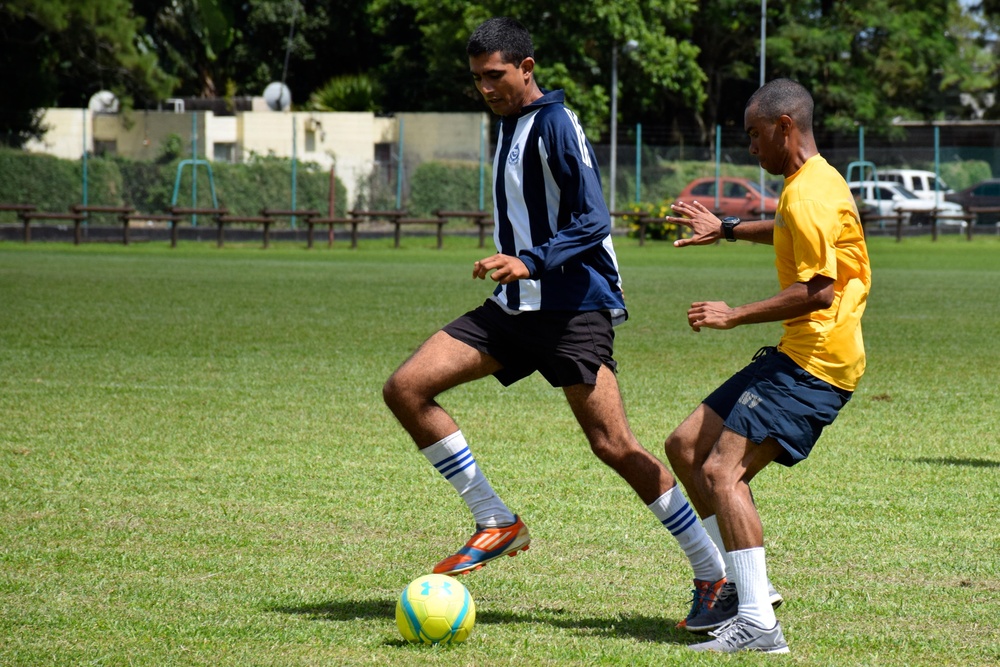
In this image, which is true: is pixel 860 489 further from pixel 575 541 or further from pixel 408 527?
pixel 408 527

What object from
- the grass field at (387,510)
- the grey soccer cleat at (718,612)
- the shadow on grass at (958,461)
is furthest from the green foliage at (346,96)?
the grey soccer cleat at (718,612)

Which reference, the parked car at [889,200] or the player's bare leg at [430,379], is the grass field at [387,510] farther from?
the parked car at [889,200]

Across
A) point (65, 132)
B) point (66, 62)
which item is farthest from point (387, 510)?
point (66, 62)

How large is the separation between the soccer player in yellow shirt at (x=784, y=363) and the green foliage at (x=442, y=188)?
40291mm

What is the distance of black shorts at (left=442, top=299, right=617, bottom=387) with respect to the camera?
480 centimetres

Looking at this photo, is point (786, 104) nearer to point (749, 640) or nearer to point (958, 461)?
point (749, 640)

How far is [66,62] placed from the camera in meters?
50.6

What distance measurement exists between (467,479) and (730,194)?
38.9 meters

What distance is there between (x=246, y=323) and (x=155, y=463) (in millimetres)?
8008

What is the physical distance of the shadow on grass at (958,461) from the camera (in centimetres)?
768

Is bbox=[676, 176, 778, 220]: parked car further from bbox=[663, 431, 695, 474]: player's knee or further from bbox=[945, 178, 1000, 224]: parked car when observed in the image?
bbox=[663, 431, 695, 474]: player's knee

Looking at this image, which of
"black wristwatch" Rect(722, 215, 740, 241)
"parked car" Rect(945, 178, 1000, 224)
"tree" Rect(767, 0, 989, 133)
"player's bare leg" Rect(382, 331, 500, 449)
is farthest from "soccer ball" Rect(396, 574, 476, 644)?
"tree" Rect(767, 0, 989, 133)

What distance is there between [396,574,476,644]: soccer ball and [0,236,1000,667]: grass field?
6cm

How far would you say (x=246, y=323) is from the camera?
1551 cm
